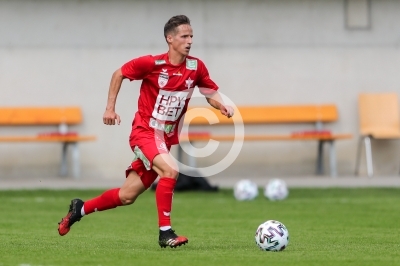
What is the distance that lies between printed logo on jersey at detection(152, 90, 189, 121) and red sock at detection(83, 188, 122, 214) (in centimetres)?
85

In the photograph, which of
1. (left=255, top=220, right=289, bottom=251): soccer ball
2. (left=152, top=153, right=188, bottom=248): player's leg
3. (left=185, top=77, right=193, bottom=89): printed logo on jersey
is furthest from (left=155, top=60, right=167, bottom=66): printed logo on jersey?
(left=255, top=220, right=289, bottom=251): soccer ball

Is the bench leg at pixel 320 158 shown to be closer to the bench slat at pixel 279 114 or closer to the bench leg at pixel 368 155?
the bench slat at pixel 279 114

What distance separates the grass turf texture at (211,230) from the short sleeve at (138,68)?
163cm

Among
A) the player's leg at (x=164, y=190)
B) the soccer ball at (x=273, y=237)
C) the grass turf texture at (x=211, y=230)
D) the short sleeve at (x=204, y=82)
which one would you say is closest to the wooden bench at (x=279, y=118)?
Answer: the grass turf texture at (x=211, y=230)

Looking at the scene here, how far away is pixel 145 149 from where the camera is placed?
867 cm

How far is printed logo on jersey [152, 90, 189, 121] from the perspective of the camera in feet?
29.0

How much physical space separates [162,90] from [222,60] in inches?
489

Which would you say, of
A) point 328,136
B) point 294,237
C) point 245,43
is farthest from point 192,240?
point 245,43

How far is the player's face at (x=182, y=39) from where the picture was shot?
8820mm

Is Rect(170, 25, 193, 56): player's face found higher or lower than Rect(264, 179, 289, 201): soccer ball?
higher

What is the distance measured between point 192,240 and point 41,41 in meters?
12.3

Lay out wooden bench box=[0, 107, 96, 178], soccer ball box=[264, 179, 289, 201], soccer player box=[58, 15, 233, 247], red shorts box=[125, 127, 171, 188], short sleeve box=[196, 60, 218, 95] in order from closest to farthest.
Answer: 1. red shorts box=[125, 127, 171, 188]
2. soccer player box=[58, 15, 233, 247]
3. short sleeve box=[196, 60, 218, 95]
4. soccer ball box=[264, 179, 289, 201]
5. wooden bench box=[0, 107, 96, 178]

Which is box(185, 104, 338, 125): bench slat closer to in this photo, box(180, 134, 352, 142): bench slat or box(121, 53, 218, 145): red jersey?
box(180, 134, 352, 142): bench slat

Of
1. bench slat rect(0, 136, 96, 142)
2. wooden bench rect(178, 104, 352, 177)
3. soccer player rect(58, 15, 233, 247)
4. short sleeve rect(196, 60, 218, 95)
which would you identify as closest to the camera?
soccer player rect(58, 15, 233, 247)
